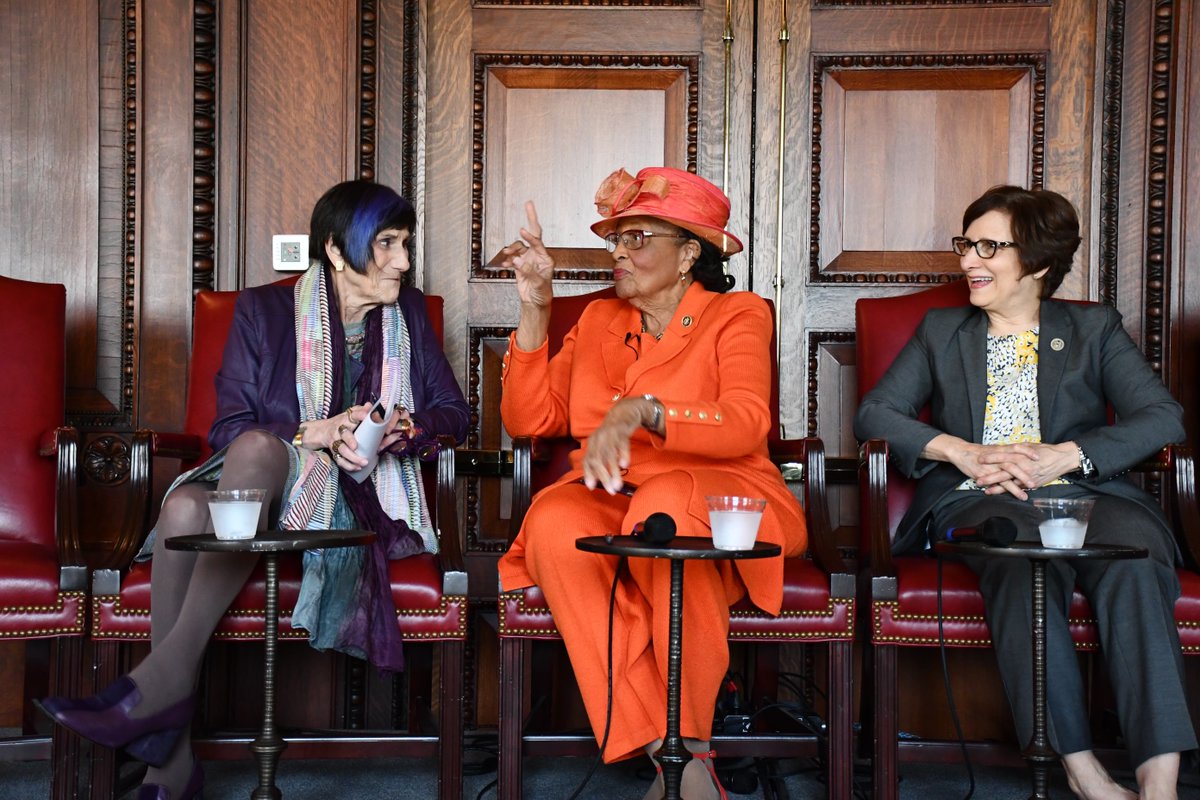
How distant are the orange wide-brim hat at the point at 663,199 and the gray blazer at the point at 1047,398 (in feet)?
1.80

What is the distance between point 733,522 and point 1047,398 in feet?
3.62

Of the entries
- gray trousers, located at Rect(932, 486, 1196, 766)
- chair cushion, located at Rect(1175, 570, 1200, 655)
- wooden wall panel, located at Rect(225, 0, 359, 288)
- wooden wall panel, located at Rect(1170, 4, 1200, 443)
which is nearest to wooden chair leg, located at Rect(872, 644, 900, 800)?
gray trousers, located at Rect(932, 486, 1196, 766)

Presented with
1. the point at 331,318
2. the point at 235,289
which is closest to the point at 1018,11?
the point at 331,318

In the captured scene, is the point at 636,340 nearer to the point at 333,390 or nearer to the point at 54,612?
the point at 333,390

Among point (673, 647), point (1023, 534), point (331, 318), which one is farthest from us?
point (331, 318)

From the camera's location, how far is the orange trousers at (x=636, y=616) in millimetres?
2293

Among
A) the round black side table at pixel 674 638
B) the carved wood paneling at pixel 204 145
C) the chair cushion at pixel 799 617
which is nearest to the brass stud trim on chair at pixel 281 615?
the round black side table at pixel 674 638

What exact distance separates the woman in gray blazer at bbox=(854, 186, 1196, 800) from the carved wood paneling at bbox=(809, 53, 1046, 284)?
0.46 m

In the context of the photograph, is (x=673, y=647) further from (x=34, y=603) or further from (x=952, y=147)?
(x=952, y=147)

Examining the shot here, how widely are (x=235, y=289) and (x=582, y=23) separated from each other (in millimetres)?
1172

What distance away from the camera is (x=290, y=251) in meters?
3.32

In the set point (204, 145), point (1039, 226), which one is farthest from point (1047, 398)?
point (204, 145)

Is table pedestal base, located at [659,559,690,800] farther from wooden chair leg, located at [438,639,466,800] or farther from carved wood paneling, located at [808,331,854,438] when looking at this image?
carved wood paneling, located at [808,331,854,438]

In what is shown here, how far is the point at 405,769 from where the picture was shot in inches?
118
